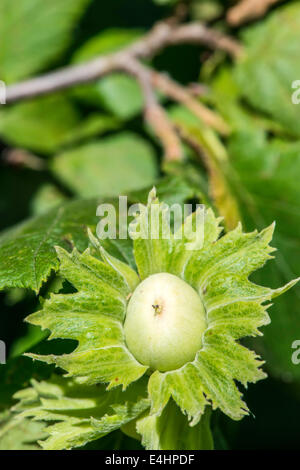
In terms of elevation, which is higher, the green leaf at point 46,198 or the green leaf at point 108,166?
the green leaf at point 108,166

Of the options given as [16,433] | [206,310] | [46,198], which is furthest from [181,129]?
[16,433]

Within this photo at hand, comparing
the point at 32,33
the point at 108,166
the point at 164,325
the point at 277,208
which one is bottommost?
the point at 164,325

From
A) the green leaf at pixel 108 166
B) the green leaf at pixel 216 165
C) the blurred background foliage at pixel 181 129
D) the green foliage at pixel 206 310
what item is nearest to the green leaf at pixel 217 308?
the green foliage at pixel 206 310

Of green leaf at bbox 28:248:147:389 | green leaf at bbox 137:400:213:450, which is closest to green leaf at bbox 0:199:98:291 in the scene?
green leaf at bbox 28:248:147:389

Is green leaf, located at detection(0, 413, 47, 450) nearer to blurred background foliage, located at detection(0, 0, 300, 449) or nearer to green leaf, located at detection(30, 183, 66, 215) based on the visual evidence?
blurred background foliage, located at detection(0, 0, 300, 449)

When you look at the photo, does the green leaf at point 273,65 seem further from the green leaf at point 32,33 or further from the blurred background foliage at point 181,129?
the green leaf at point 32,33

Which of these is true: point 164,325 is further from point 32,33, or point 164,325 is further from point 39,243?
point 32,33

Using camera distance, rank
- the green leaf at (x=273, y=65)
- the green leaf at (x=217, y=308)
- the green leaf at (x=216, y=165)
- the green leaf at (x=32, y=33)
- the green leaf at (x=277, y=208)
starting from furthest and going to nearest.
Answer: the green leaf at (x=32, y=33) → the green leaf at (x=273, y=65) → the green leaf at (x=277, y=208) → the green leaf at (x=216, y=165) → the green leaf at (x=217, y=308)
